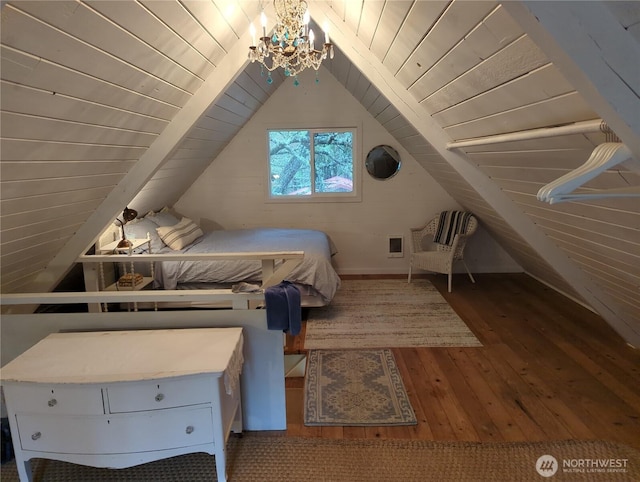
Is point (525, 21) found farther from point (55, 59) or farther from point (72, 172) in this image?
point (72, 172)

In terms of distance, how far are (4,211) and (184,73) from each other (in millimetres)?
1002

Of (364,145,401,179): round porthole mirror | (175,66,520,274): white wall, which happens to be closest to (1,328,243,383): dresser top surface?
(175,66,520,274): white wall

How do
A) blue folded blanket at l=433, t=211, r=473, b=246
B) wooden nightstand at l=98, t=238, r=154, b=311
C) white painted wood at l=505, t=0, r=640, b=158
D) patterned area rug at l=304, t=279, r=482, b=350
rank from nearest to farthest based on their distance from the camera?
white painted wood at l=505, t=0, r=640, b=158 → wooden nightstand at l=98, t=238, r=154, b=311 → patterned area rug at l=304, t=279, r=482, b=350 → blue folded blanket at l=433, t=211, r=473, b=246

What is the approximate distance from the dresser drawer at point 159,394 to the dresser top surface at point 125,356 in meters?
0.05

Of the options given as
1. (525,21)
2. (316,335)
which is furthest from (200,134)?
(525,21)

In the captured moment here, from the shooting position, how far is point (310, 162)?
482 centimetres

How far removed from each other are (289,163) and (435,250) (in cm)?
204

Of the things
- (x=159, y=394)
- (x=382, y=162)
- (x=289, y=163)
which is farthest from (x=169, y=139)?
(x=382, y=162)

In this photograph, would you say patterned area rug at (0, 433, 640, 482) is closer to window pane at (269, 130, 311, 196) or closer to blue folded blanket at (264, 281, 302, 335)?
blue folded blanket at (264, 281, 302, 335)

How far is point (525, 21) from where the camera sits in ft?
2.80

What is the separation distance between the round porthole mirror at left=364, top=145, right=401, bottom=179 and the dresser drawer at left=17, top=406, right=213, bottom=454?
3619 millimetres

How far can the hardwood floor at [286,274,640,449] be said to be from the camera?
2.14m

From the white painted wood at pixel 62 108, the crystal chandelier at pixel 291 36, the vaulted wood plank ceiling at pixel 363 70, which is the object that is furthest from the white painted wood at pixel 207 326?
the crystal chandelier at pixel 291 36

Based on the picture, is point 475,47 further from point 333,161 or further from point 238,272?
point 333,161
